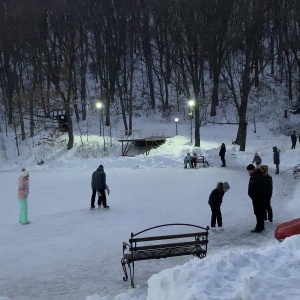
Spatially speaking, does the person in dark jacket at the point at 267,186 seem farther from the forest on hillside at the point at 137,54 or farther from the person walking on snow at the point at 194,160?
the forest on hillside at the point at 137,54

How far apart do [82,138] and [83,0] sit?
20.4m

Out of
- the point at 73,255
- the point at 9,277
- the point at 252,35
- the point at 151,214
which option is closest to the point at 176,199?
the point at 151,214

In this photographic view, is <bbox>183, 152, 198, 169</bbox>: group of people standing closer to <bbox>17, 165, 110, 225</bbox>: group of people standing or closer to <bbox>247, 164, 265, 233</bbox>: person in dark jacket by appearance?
<bbox>17, 165, 110, 225</bbox>: group of people standing

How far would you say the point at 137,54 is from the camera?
45.1 m

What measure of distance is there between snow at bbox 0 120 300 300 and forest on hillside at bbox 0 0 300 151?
8395 millimetres

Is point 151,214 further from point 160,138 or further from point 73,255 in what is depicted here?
point 160,138

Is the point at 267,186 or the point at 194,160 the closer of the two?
the point at 267,186

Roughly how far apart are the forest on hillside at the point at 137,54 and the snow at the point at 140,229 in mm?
8395

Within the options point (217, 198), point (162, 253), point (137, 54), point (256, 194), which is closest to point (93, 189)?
point (217, 198)

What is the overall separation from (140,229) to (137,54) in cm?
3520

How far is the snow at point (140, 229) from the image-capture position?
5711 millimetres

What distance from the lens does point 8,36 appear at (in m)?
40.8

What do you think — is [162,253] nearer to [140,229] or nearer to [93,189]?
[140,229]

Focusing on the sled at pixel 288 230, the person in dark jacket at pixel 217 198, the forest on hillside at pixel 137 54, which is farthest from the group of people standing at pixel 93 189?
the forest on hillside at pixel 137 54
